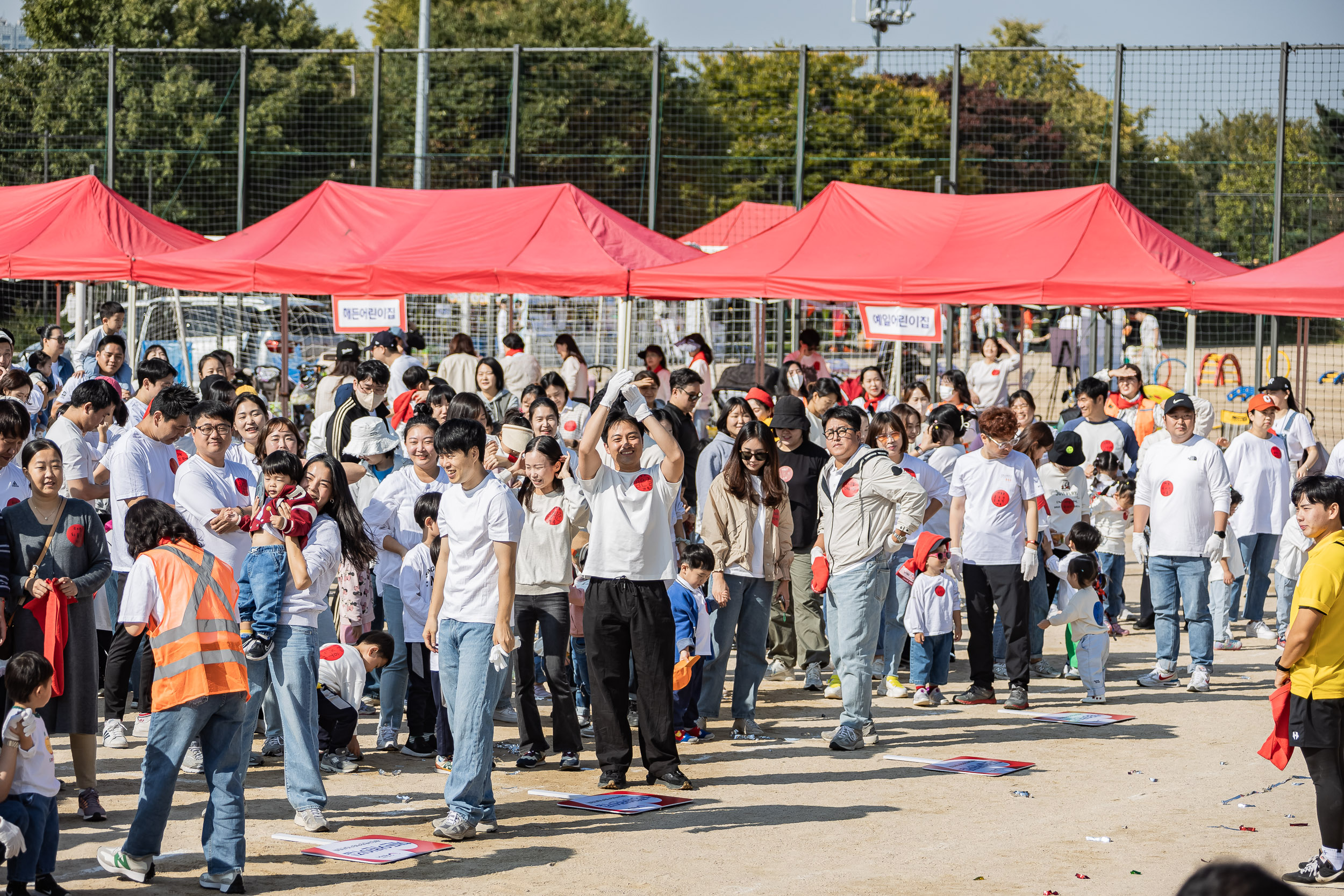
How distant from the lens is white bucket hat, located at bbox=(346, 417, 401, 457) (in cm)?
816

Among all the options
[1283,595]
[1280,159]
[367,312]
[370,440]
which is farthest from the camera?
[1280,159]

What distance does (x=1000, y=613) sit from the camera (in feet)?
28.9

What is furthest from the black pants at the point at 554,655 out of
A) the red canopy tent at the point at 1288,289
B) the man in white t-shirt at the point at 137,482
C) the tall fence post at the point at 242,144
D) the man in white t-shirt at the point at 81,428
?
the tall fence post at the point at 242,144

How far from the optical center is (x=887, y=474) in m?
7.77

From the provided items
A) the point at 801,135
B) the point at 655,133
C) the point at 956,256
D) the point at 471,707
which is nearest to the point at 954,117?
the point at 801,135

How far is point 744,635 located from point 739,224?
619 inches

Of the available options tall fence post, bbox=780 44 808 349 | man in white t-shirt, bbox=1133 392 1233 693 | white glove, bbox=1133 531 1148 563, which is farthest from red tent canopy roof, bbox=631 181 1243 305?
tall fence post, bbox=780 44 808 349

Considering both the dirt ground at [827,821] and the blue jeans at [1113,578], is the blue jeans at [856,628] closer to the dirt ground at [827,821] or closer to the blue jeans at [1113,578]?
the dirt ground at [827,821]

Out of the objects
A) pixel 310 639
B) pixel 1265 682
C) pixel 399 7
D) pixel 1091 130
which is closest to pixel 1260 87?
pixel 1265 682

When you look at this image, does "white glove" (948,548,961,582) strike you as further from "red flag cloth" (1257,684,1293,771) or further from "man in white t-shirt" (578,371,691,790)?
"red flag cloth" (1257,684,1293,771)

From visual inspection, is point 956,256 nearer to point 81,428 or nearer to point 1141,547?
point 1141,547

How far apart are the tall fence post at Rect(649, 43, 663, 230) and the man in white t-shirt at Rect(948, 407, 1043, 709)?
1033cm

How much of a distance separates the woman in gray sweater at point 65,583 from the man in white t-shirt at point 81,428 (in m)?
1.21

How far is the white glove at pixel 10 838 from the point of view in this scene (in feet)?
15.4
